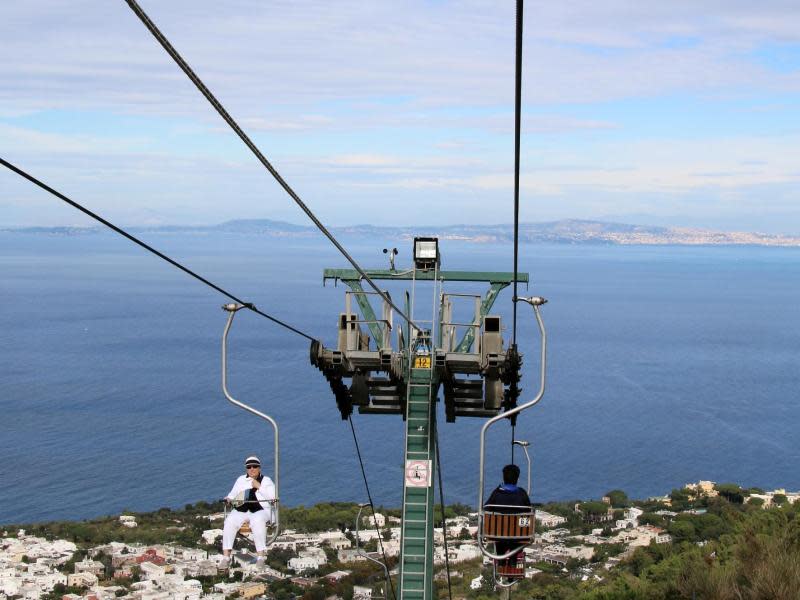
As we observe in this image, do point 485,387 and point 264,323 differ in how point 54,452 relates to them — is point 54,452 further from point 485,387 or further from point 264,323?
point 264,323

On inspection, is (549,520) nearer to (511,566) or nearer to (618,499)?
(618,499)

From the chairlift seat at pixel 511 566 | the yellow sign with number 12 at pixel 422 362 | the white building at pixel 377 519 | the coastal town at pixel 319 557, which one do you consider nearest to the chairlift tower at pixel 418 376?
the yellow sign with number 12 at pixel 422 362

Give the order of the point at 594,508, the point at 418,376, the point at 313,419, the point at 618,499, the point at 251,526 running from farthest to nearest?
the point at 313,419, the point at 618,499, the point at 594,508, the point at 418,376, the point at 251,526

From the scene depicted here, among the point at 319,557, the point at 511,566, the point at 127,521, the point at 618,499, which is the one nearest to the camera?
the point at 511,566

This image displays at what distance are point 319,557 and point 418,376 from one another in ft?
130

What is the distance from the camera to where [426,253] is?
806 inches

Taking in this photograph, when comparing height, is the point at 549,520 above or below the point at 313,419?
below

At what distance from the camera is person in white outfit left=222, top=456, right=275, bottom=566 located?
11.2 metres

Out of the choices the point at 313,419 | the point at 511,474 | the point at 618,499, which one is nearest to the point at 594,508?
the point at 618,499

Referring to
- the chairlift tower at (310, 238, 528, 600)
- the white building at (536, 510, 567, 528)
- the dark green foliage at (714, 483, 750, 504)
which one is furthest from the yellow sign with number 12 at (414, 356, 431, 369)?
the dark green foliage at (714, 483, 750, 504)

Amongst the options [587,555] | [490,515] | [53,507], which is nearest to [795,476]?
[587,555]

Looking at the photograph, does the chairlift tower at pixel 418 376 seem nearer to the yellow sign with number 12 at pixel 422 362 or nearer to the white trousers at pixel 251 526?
the yellow sign with number 12 at pixel 422 362

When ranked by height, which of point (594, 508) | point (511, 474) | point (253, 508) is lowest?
point (594, 508)

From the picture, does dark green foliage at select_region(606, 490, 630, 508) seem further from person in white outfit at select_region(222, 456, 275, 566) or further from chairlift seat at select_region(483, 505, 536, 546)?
person in white outfit at select_region(222, 456, 275, 566)
